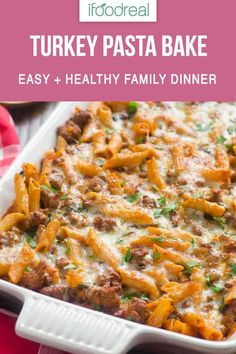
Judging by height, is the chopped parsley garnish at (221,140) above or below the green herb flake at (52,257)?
above

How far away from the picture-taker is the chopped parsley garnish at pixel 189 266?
4609 mm

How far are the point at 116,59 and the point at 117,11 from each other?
0.28 meters

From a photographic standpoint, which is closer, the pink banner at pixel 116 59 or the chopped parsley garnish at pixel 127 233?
the chopped parsley garnish at pixel 127 233

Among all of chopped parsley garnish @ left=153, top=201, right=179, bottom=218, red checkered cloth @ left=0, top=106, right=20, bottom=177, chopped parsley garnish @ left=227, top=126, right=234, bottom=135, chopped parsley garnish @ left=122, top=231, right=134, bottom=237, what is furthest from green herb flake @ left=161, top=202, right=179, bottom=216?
red checkered cloth @ left=0, top=106, right=20, bottom=177

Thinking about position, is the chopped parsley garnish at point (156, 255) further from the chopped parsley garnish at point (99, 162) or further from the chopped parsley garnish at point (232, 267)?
the chopped parsley garnish at point (99, 162)

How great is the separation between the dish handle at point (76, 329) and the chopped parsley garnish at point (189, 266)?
1.77 ft

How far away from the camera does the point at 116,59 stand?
17.7ft

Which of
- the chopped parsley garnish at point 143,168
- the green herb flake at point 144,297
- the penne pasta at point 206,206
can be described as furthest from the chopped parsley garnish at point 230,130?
the green herb flake at point 144,297

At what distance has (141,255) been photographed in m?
4.62

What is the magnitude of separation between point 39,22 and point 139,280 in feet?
5.62

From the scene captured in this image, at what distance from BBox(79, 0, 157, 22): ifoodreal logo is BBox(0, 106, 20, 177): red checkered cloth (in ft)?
3.18

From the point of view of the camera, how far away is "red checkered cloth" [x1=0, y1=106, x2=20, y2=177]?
5832 mm

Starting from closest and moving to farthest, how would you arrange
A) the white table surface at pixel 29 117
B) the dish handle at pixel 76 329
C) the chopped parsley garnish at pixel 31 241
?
the dish handle at pixel 76 329 < the chopped parsley garnish at pixel 31 241 < the white table surface at pixel 29 117

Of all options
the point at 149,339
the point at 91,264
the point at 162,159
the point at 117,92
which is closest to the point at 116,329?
the point at 149,339
